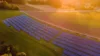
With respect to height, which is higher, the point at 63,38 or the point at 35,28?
the point at 63,38

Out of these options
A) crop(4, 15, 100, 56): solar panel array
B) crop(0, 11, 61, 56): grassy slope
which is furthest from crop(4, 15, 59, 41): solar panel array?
crop(0, 11, 61, 56): grassy slope

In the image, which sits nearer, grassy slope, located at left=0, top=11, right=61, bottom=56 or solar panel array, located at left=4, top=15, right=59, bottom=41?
grassy slope, located at left=0, top=11, right=61, bottom=56

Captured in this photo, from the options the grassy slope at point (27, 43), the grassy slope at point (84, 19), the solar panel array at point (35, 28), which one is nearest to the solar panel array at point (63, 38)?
the solar panel array at point (35, 28)

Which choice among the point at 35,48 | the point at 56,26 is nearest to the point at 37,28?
the point at 56,26

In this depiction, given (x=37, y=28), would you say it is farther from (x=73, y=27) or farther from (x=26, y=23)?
(x=73, y=27)

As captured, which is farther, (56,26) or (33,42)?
(56,26)

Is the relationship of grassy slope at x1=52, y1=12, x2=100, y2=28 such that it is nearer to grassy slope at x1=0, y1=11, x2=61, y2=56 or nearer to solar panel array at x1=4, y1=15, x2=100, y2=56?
solar panel array at x1=4, y1=15, x2=100, y2=56

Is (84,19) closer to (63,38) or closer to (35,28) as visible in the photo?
(35,28)

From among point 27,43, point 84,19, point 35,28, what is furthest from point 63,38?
point 84,19
